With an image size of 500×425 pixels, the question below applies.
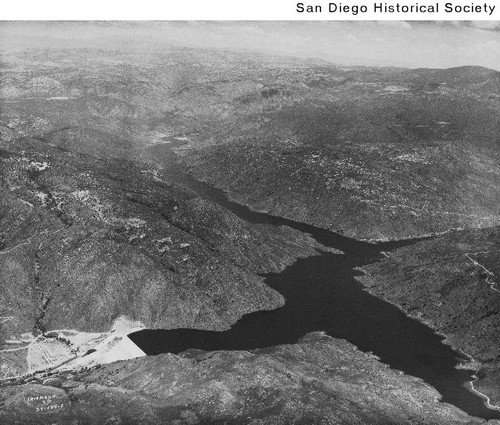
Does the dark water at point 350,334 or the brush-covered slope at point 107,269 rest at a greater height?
the brush-covered slope at point 107,269

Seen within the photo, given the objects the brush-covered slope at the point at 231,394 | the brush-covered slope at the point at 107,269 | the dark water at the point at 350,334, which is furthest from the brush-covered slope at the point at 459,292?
the brush-covered slope at the point at 107,269

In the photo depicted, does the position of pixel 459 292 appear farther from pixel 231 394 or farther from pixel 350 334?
pixel 231 394

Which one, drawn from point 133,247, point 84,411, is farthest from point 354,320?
point 84,411

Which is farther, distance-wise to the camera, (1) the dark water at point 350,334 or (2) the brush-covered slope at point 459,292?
(2) the brush-covered slope at point 459,292

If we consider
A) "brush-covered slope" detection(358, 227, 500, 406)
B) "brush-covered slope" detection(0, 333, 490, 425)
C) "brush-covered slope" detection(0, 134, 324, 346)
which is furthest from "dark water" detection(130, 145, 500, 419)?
"brush-covered slope" detection(0, 333, 490, 425)

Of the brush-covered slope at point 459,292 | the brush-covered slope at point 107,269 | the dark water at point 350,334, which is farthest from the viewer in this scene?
the brush-covered slope at point 107,269

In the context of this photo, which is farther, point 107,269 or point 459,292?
point 459,292

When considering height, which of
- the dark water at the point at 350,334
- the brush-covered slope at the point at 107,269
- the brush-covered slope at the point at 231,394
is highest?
the brush-covered slope at the point at 107,269

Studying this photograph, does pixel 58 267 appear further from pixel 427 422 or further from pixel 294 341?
pixel 427 422

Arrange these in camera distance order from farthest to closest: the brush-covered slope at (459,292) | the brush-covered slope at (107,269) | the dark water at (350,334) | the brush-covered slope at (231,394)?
the brush-covered slope at (107,269) < the brush-covered slope at (459,292) < the dark water at (350,334) < the brush-covered slope at (231,394)

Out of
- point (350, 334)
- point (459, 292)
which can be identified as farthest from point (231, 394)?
point (459, 292)

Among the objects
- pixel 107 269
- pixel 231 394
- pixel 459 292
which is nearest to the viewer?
pixel 231 394

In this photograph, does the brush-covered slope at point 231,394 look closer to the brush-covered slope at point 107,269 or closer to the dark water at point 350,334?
the dark water at point 350,334
